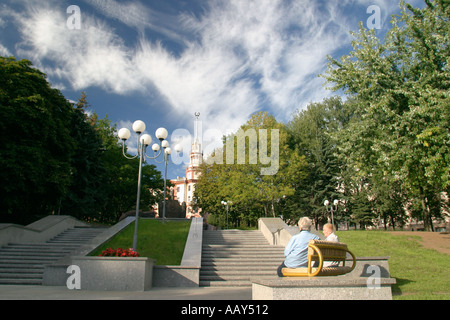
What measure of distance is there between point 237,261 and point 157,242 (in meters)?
3.99

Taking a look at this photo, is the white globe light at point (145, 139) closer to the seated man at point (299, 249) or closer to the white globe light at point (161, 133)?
the white globe light at point (161, 133)

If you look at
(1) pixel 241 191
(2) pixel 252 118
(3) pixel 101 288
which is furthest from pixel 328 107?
(3) pixel 101 288

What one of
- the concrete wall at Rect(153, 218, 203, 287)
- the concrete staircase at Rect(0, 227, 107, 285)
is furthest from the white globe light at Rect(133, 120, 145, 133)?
the concrete staircase at Rect(0, 227, 107, 285)

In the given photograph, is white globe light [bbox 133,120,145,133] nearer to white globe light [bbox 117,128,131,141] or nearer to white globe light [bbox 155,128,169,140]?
A: white globe light [bbox 117,128,131,141]

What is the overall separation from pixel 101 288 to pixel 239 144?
24228mm

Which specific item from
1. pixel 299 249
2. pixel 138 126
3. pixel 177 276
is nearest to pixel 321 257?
pixel 299 249

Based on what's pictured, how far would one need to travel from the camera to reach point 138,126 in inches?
472

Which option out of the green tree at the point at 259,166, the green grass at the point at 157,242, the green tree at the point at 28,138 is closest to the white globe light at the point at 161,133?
the green grass at the point at 157,242

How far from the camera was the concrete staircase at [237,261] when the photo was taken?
1117 cm

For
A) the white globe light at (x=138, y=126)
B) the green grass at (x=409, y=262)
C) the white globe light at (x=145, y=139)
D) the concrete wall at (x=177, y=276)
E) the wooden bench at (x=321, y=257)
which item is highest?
the white globe light at (x=138, y=126)

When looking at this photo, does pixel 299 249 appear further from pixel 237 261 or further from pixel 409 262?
pixel 409 262

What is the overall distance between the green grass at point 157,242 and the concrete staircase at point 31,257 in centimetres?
199
